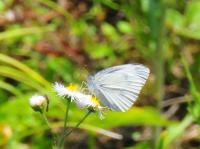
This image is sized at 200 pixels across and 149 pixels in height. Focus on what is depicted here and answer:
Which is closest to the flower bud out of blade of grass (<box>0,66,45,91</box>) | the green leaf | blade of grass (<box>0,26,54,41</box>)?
blade of grass (<box>0,66,45,91</box>)

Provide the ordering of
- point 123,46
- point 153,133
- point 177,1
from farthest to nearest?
point 123,46 → point 177,1 → point 153,133

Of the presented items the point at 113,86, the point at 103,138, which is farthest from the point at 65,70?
the point at 113,86

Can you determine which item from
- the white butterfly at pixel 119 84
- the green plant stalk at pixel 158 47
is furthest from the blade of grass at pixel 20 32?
the white butterfly at pixel 119 84

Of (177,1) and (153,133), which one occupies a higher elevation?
(177,1)

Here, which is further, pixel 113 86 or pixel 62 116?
pixel 62 116

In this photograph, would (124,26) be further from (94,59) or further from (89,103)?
(89,103)

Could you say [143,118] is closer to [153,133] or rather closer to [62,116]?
[153,133]

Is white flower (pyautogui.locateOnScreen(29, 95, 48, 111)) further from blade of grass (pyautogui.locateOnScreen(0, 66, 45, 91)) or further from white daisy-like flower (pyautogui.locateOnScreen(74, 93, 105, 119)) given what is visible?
blade of grass (pyautogui.locateOnScreen(0, 66, 45, 91))
